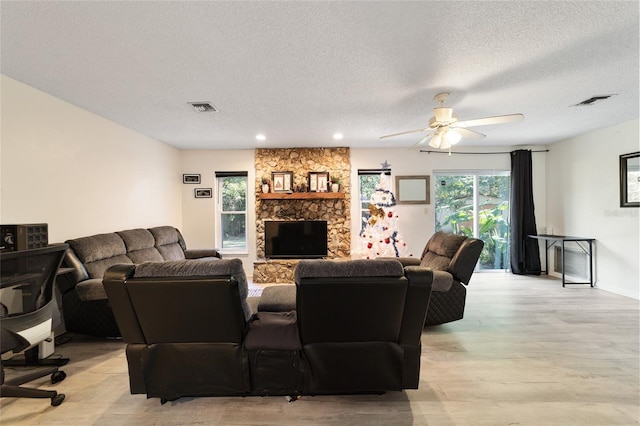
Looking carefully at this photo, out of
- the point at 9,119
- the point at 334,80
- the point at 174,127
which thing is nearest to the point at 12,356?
the point at 9,119

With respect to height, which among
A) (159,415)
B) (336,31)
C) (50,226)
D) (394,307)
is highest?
(336,31)

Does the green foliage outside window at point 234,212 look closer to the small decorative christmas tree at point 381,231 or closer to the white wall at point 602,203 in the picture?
the small decorative christmas tree at point 381,231

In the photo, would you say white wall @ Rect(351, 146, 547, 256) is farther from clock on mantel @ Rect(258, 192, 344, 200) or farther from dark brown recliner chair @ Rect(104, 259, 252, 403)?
dark brown recliner chair @ Rect(104, 259, 252, 403)

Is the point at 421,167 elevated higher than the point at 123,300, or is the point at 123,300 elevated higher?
the point at 421,167

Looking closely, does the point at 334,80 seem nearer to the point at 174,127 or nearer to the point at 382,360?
the point at 382,360

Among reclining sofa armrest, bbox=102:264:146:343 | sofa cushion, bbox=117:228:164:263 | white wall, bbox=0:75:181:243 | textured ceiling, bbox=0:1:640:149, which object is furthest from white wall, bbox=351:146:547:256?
reclining sofa armrest, bbox=102:264:146:343

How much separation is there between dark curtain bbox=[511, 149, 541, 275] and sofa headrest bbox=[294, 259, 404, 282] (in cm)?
513

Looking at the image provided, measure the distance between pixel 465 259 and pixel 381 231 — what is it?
1925 millimetres

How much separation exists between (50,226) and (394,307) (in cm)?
350

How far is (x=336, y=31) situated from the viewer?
197 centimetres

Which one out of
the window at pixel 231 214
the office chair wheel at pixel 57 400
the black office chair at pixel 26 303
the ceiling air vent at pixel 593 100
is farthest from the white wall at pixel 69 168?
the ceiling air vent at pixel 593 100

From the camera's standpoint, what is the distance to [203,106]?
3387mm

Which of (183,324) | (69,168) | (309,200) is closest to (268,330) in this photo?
(183,324)

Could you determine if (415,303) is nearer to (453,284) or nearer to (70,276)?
(453,284)
